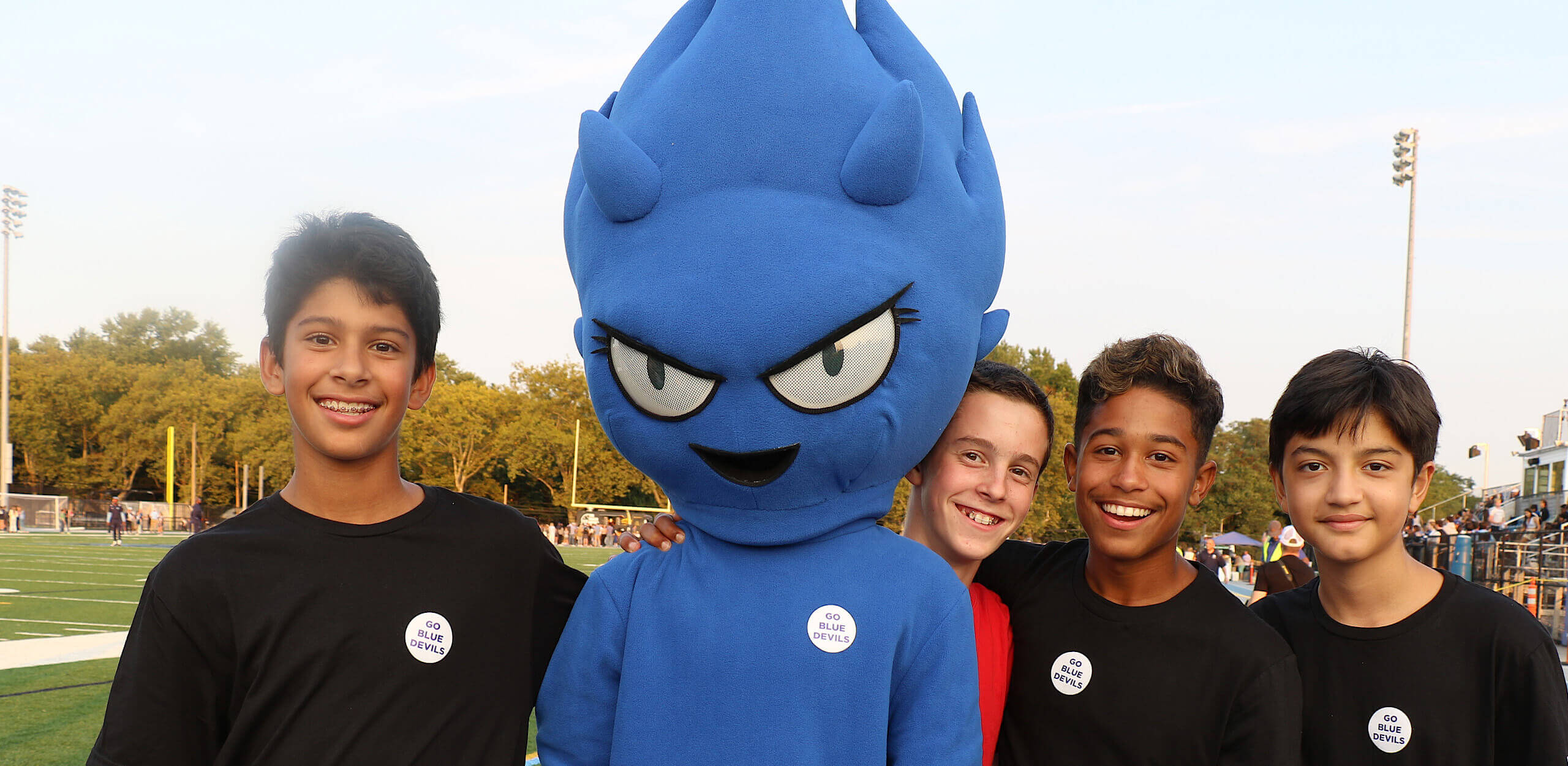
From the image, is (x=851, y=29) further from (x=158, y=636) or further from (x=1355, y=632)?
(x=158, y=636)

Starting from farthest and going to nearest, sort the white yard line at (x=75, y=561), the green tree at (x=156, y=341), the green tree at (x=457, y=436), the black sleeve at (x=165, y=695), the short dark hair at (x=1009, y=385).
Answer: the green tree at (x=156, y=341)
the green tree at (x=457, y=436)
the white yard line at (x=75, y=561)
the short dark hair at (x=1009, y=385)
the black sleeve at (x=165, y=695)

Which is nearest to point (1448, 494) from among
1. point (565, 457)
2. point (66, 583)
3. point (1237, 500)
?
point (1237, 500)

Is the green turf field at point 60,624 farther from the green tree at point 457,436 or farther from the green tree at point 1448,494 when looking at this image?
the green tree at point 1448,494

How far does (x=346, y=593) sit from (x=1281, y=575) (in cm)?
822

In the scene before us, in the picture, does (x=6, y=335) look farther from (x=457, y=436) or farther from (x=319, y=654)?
(x=319, y=654)

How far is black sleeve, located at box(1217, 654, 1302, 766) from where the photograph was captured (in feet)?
9.05

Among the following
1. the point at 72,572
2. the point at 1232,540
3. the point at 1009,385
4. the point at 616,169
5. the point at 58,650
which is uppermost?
the point at 616,169

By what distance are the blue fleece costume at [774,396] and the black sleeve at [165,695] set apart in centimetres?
76

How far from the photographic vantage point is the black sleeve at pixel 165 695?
2.49 meters

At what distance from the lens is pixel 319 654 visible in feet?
8.51

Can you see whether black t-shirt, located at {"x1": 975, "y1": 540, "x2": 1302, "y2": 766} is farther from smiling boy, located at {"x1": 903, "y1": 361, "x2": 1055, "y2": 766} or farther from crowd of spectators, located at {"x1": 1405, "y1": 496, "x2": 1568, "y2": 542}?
crowd of spectators, located at {"x1": 1405, "y1": 496, "x2": 1568, "y2": 542}

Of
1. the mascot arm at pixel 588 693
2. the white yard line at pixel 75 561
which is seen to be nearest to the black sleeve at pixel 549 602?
the mascot arm at pixel 588 693

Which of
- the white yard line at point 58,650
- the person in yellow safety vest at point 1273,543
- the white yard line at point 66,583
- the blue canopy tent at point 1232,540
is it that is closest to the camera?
the white yard line at point 58,650

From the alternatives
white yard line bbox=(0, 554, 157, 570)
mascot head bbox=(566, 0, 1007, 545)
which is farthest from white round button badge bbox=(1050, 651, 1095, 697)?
white yard line bbox=(0, 554, 157, 570)
